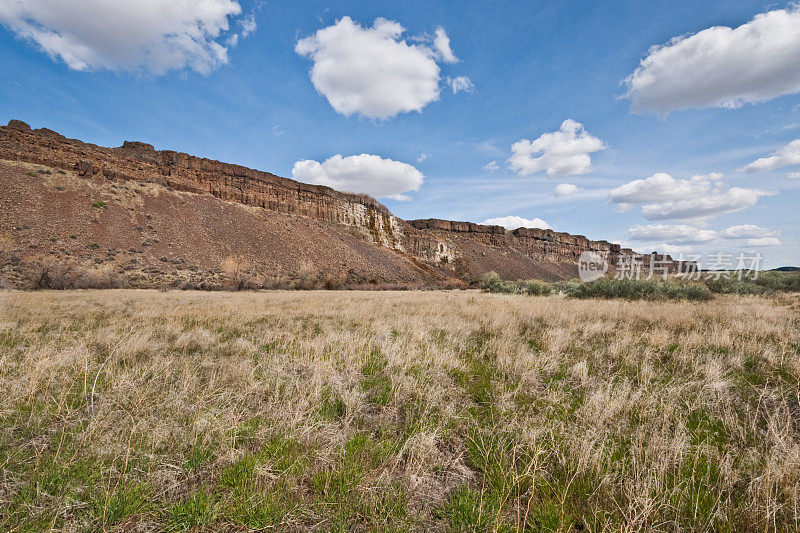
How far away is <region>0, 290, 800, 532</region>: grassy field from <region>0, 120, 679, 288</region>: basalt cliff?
2583 cm

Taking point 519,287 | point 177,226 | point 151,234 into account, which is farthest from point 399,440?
point 177,226

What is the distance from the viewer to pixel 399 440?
8.95ft

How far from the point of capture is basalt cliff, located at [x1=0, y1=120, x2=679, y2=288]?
29109mm

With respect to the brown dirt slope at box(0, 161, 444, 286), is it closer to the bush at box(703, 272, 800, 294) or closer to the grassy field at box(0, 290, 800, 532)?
the grassy field at box(0, 290, 800, 532)

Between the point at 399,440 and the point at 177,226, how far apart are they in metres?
47.7

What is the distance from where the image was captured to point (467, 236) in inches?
3912

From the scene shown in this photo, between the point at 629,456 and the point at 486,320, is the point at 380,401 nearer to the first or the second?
the point at 629,456

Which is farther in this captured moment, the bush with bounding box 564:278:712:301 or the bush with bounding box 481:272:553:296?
the bush with bounding box 481:272:553:296

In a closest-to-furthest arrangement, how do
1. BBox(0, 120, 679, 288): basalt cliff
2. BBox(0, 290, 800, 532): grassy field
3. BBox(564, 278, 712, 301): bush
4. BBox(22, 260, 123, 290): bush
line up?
BBox(0, 290, 800, 532): grassy field, BBox(564, 278, 712, 301): bush, BBox(22, 260, 123, 290): bush, BBox(0, 120, 679, 288): basalt cliff

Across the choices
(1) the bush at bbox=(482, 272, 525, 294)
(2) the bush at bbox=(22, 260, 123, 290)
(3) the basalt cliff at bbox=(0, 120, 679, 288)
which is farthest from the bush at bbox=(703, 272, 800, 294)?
(2) the bush at bbox=(22, 260, 123, 290)

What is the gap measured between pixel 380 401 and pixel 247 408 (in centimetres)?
141

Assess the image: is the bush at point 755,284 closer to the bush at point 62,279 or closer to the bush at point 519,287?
the bush at point 519,287

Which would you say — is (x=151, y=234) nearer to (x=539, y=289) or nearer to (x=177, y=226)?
(x=177, y=226)

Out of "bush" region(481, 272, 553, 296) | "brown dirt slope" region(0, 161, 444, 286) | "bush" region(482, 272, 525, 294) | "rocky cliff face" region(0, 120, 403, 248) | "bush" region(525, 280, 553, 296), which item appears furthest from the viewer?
"rocky cliff face" region(0, 120, 403, 248)
